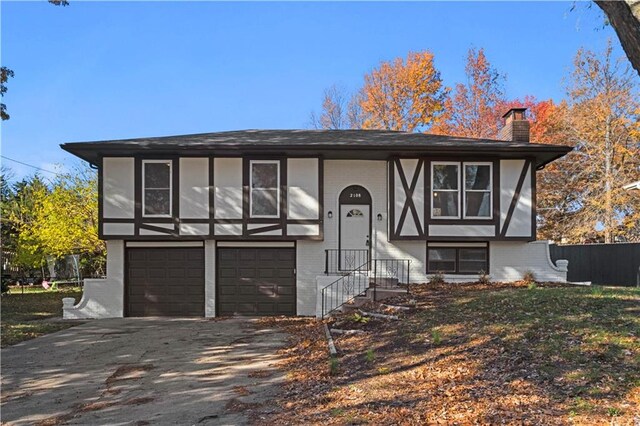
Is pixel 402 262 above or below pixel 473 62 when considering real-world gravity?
below

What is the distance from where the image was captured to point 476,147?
1492 cm

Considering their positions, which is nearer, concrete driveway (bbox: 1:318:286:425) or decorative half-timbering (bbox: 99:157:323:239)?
concrete driveway (bbox: 1:318:286:425)

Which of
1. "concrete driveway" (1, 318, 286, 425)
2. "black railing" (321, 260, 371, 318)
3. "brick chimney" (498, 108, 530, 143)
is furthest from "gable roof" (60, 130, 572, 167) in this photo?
"concrete driveway" (1, 318, 286, 425)

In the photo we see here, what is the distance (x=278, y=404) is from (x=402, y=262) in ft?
32.8

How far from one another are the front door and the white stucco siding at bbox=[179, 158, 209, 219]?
420cm

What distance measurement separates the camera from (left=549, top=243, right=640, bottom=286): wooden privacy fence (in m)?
17.2

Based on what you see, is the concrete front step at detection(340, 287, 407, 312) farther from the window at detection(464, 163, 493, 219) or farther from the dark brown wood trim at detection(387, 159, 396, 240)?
the window at detection(464, 163, 493, 219)

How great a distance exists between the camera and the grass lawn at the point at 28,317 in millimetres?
12172

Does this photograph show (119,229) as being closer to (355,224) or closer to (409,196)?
(355,224)

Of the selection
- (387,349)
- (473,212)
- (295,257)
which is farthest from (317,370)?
(473,212)

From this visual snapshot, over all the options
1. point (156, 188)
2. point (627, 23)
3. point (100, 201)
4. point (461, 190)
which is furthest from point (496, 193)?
point (100, 201)

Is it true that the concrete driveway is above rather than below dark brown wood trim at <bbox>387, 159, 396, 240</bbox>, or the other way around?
below

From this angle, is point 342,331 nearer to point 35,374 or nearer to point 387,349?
point 387,349

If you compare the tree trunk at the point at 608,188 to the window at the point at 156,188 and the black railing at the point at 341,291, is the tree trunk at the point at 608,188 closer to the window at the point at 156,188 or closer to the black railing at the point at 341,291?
the black railing at the point at 341,291
